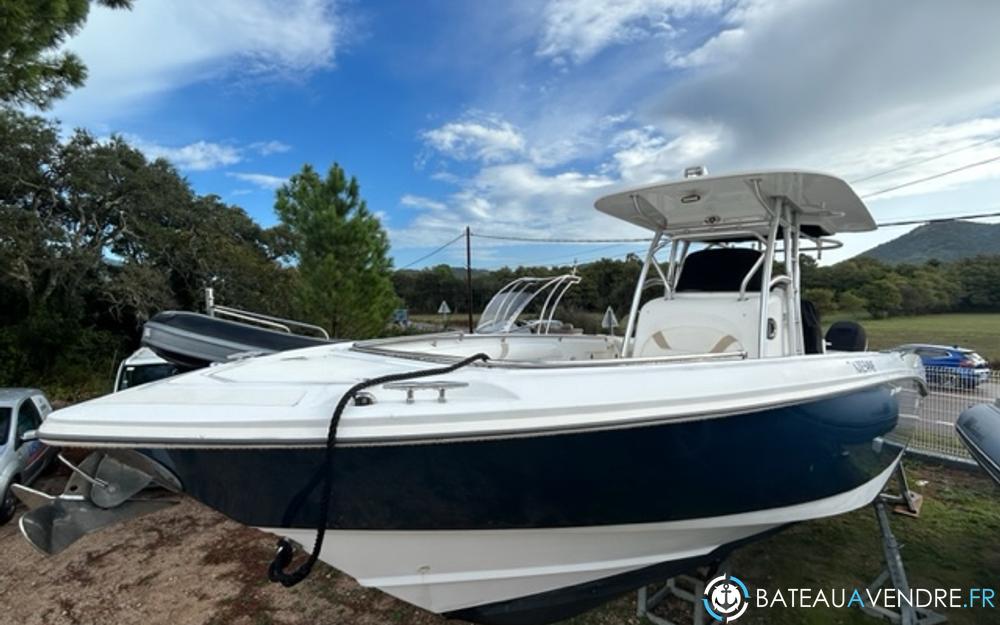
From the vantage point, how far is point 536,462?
5.40ft

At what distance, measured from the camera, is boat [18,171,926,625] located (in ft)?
5.32

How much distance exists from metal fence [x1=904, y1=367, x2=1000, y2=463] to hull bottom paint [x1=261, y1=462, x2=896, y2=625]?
4.94 meters

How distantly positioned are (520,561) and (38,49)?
23.9ft

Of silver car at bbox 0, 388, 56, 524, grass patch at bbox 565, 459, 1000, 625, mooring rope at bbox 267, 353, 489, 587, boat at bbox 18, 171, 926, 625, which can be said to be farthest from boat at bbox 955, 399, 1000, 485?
silver car at bbox 0, 388, 56, 524

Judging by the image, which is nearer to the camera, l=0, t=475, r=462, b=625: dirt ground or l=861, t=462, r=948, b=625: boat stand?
l=861, t=462, r=948, b=625: boat stand

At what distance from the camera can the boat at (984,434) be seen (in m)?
2.92

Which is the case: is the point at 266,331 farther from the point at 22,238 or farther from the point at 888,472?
the point at 22,238

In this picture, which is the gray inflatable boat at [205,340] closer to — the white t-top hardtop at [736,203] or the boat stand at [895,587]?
the white t-top hardtop at [736,203]

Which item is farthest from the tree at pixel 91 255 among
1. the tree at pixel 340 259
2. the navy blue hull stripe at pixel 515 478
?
the navy blue hull stripe at pixel 515 478

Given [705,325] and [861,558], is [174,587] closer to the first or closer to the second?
[705,325]

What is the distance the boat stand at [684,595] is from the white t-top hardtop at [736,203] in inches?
71.6

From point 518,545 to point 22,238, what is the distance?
13.7m

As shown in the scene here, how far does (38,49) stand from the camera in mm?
5516

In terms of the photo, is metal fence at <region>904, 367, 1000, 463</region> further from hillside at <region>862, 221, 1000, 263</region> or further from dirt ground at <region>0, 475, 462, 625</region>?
hillside at <region>862, 221, 1000, 263</region>
